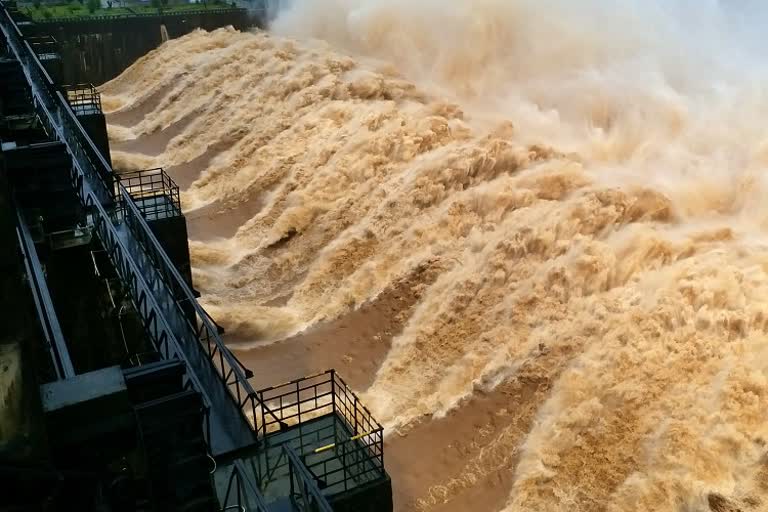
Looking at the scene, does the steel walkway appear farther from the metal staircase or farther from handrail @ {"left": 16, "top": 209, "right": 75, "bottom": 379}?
handrail @ {"left": 16, "top": 209, "right": 75, "bottom": 379}

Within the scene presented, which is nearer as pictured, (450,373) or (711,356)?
(711,356)

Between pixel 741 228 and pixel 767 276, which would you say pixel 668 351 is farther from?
pixel 741 228

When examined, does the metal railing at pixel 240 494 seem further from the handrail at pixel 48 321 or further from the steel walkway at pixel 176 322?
the handrail at pixel 48 321

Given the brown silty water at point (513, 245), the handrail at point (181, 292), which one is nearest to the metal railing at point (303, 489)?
the handrail at point (181, 292)

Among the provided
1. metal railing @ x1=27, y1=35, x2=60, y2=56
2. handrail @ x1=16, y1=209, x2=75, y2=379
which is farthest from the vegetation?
handrail @ x1=16, y1=209, x2=75, y2=379

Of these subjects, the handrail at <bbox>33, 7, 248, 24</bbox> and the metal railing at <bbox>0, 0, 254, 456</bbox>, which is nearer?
the metal railing at <bbox>0, 0, 254, 456</bbox>

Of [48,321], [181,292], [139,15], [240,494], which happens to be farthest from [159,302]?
[139,15]

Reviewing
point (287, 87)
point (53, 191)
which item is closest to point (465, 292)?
point (53, 191)
